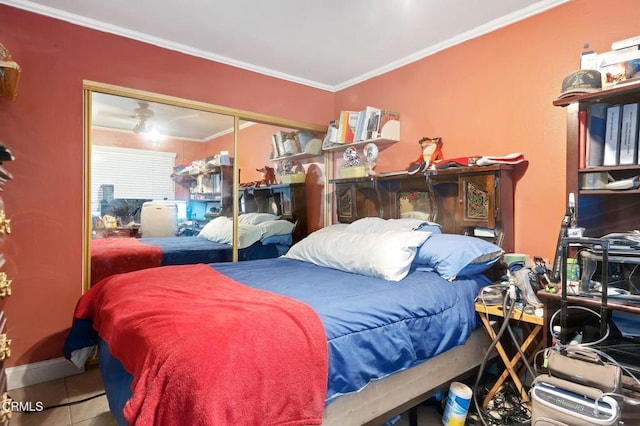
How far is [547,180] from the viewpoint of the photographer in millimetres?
2264

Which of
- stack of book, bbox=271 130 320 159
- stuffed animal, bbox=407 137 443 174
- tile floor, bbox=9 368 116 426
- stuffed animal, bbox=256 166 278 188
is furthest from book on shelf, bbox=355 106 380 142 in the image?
Result: tile floor, bbox=9 368 116 426

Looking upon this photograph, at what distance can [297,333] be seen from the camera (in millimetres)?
1233

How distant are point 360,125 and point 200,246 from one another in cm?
184

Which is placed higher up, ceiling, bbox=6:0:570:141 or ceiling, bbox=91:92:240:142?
ceiling, bbox=6:0:570:141

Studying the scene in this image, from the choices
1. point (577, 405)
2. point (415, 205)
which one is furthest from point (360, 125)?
point (577, 405)

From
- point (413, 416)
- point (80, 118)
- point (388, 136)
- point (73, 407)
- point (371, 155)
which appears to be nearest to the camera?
point (413, 416)

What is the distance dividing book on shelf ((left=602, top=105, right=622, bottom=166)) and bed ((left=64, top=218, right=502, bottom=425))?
2.47 feet

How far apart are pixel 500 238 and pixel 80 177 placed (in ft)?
9.78

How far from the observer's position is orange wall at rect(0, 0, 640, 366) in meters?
2.24

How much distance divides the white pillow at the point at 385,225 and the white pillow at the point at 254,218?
94 centimetres

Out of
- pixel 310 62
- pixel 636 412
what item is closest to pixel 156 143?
Answer: pixel 310 62

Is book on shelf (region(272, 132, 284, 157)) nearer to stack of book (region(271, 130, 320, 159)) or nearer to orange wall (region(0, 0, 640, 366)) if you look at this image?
stack of book (region(271, 130, 320, 159))

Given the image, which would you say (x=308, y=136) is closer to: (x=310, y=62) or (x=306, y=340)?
(x=310, y=62)

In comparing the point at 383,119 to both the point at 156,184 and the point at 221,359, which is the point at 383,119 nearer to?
the point at 156,184
